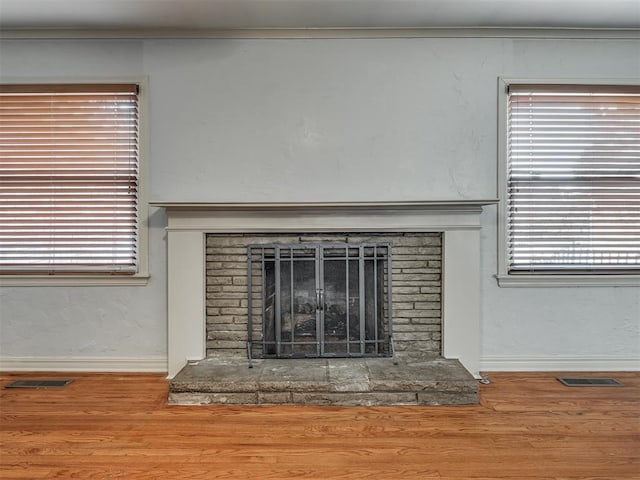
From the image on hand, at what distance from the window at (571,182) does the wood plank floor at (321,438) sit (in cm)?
95

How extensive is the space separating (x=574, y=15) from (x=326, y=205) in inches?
84.3

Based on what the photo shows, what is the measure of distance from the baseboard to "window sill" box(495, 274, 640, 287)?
0.53m

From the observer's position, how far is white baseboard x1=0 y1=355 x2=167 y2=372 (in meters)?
2.79

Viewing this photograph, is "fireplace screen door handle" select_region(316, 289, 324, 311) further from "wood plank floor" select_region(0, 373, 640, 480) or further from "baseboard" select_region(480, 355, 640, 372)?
"baseboard" select_region(480, 355, 640, 372)

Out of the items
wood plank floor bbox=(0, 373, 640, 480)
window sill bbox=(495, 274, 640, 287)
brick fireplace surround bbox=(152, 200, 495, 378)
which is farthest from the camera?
window sill bbox=(495, 274, 640, 287)

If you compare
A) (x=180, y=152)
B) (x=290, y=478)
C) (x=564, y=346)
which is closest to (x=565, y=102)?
(x=564, y=346)

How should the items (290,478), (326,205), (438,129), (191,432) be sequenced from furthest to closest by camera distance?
1. (438,129)
2. (326,205)
3. (191,432)
4. (290,478)

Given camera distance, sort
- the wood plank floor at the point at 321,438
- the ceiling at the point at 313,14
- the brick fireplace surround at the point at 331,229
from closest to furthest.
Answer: the wood plank floor at the point at 321,438, the ceiling at the point at 313,14, the brick fireplace surround at the point at 331,229

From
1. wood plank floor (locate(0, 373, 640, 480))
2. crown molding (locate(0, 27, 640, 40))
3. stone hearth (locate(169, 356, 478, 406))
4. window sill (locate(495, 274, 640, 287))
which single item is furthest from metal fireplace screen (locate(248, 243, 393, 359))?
crown molding (locate(0, 27, 640, 40))

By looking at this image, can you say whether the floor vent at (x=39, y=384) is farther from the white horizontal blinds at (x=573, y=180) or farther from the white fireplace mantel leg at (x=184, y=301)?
the white horizontal blinds at (x=573, y=180)

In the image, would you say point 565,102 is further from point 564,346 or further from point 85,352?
point 85,352

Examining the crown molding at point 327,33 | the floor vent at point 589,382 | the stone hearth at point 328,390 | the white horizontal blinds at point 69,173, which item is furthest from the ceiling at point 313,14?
the floor vent at point 589,382

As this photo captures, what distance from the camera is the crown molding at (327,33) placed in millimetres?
2721

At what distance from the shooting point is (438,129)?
2762mm
